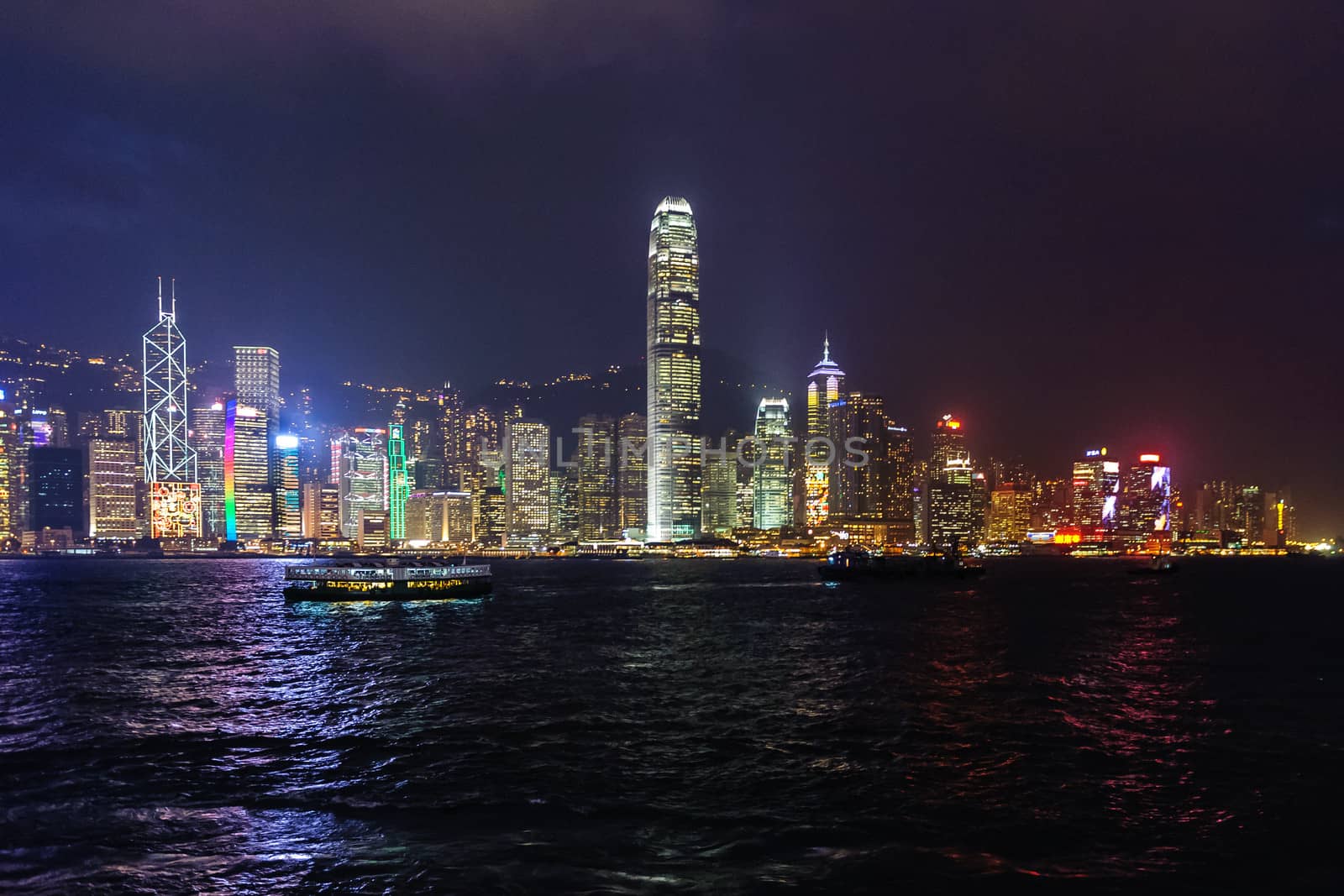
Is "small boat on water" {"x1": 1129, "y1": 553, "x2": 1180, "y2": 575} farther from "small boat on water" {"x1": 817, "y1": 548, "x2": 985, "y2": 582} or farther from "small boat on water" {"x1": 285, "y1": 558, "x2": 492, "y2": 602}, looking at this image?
"small boat on water" {"x1": 285, "y1": 558, "x2": 492, "y2": 602}

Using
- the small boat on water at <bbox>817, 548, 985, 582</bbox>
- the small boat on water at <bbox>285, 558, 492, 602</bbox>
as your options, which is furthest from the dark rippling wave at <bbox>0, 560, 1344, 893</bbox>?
the small boat on water at <bbox>817, 548, 985, 582</bbox>

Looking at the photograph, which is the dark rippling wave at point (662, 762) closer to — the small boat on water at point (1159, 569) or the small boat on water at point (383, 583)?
the small boat on water at point (383, 583)

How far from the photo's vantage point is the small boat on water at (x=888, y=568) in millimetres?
138875

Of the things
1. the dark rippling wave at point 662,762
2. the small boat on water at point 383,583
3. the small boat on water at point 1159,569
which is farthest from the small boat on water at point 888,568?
the dark rippling wave at point 662,762

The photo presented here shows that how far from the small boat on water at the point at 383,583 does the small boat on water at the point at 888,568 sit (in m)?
62.2

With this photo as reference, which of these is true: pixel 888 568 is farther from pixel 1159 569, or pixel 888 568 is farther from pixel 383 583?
pixel 383 583

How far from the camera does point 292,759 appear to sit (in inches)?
988

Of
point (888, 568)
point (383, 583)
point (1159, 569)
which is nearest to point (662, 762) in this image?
point (383, 583)

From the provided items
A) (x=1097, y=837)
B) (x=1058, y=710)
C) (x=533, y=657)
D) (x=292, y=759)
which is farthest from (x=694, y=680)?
(x=1097, y=837)

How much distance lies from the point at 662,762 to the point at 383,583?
75412 mm

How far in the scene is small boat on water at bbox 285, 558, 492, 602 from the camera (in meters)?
90.3

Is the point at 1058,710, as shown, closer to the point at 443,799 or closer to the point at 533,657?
the point at 443,799

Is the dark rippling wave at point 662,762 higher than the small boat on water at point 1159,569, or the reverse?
the dark rippling wave at point 662,762

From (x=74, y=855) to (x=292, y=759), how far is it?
8037 mm
